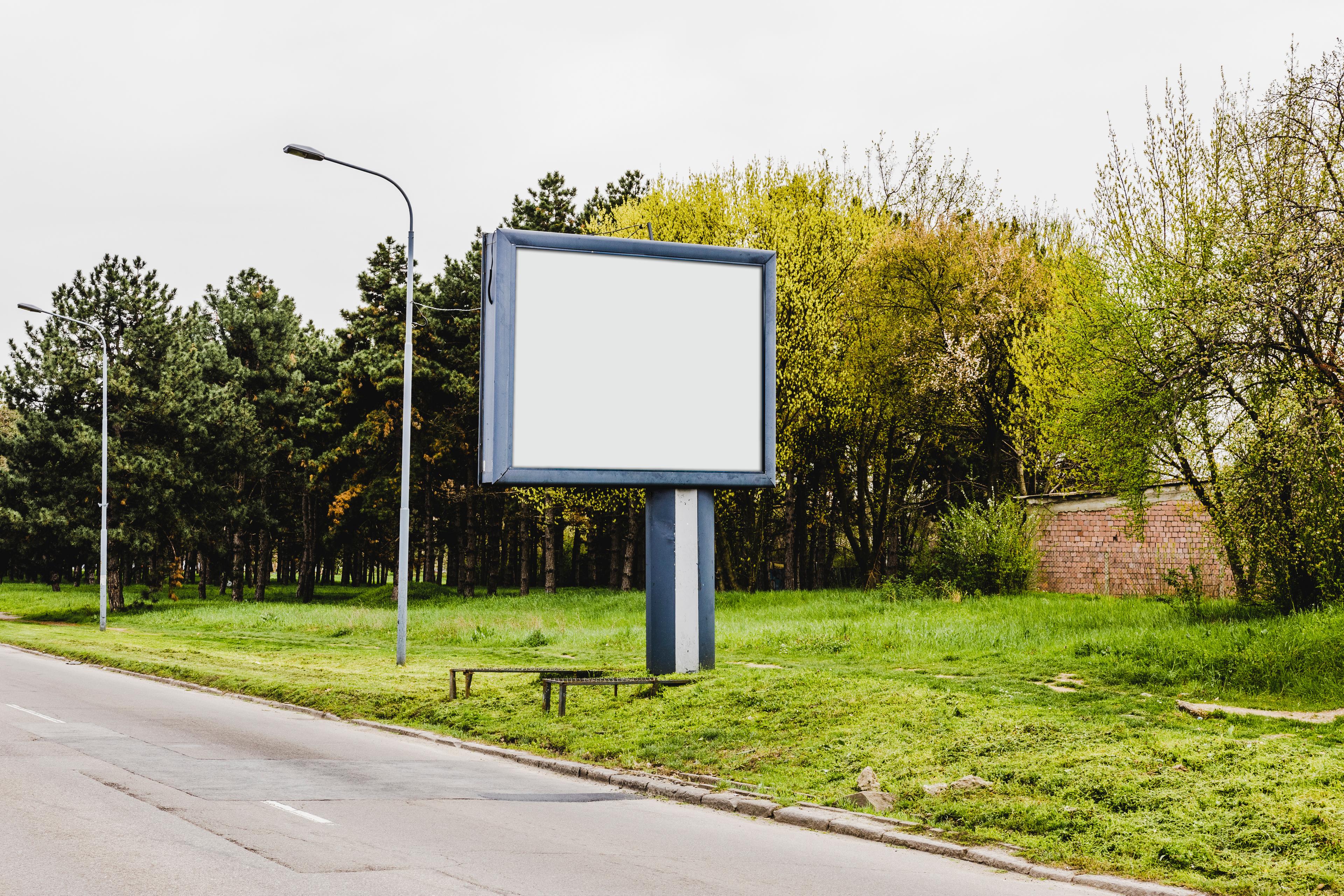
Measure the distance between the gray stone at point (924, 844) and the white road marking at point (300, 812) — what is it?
4.37m

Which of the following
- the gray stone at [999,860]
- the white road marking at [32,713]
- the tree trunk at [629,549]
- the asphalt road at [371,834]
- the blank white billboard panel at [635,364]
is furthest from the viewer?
the tree trunk at [629,549]

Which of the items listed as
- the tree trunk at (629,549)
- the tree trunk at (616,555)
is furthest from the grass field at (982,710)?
the tree trunk at (616,555)

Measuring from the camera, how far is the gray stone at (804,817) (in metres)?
9.25

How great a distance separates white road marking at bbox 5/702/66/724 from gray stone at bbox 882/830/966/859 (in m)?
11.3

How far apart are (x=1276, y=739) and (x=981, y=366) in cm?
2700

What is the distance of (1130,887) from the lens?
7.24 meters

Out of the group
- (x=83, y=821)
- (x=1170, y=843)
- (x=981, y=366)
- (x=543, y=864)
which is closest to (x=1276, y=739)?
(x=1170, y=843)

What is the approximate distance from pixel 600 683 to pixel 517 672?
7.25ft

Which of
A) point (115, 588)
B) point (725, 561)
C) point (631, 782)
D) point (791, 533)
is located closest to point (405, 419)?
point (631, 782)

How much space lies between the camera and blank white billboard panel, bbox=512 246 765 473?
16188 millimetres

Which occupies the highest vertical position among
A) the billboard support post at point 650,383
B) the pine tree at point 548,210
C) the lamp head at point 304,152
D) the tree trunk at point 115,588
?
the pine tree at point 548,210

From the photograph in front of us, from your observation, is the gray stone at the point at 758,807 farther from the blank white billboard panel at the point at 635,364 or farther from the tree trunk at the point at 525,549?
the tree trunk at the point at 525,549

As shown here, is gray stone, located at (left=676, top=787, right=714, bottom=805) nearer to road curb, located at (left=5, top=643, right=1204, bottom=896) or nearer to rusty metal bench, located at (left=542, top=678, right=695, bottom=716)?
road curb, located at (left=5, top=643, right=1204, bottom=896)

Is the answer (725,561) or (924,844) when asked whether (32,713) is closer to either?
(924,844)
